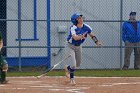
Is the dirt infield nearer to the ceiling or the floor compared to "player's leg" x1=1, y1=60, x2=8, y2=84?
nearer to the floor

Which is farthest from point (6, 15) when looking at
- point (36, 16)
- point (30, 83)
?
point (30, 83)

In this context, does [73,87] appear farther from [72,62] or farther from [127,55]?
[127,55]

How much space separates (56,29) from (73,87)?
651 cm

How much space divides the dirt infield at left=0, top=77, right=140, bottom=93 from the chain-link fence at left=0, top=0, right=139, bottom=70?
3.52 m

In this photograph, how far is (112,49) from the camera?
19703 millimetres

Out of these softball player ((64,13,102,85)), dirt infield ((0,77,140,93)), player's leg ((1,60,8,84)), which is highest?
softball player ((64,13,102,85))

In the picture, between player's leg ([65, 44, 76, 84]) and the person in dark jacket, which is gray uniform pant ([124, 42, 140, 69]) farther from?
player's leg ([65, 44, 76, 84])

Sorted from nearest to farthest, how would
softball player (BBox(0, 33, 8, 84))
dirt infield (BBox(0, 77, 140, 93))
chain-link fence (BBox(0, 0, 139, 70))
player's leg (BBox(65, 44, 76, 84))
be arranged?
1. dirt infield (BBox(0, 77, 140, 93))
2. softball player (BBox(0, 33, 8, 84))
3. player's leg (BBox(65, 44, 76, 84))
4. chain-link fence (BBox(0, 0, 139, 70))

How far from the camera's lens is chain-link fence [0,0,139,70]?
19.0 meters

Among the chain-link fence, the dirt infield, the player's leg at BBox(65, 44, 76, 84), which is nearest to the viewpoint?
the dirt infield

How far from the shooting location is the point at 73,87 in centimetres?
1302

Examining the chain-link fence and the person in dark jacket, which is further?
the person in dark jacket

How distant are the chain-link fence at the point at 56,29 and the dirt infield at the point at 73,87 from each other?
3520 mm

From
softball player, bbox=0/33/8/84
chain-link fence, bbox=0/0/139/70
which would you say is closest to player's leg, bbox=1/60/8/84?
softball player, bbox=0/33/8/84
